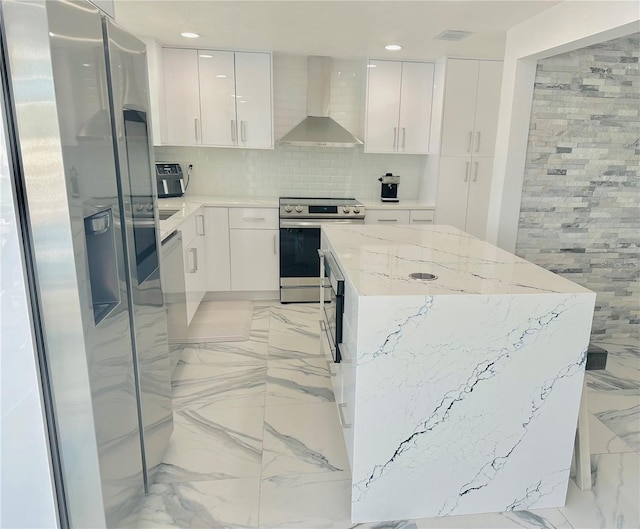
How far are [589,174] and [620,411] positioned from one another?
1642mm

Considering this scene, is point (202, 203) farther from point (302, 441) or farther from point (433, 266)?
point (433, 266)

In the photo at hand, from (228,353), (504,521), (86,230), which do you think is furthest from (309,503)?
(228,353)

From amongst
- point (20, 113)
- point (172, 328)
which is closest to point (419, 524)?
point (172, 328)

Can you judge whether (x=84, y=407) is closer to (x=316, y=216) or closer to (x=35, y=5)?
(x=35, y=5)

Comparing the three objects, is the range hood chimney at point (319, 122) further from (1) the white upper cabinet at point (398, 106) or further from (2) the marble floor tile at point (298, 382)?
(2) the marble floor tile at point (298, 382)

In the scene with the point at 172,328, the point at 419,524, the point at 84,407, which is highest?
the point at 84,407

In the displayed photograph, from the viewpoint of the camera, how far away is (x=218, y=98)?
13.2 ft

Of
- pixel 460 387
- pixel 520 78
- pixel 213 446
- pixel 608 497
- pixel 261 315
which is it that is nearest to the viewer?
pixel 460 387

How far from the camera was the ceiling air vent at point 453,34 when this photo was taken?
10.4 ft

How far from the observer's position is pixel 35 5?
1.04 metres

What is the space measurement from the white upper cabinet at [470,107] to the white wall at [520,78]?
853 mm

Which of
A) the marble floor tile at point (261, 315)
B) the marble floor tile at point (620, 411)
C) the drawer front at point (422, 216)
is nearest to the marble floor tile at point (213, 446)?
the marble floor tile at point (261, 315)

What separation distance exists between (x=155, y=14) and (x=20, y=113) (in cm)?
231

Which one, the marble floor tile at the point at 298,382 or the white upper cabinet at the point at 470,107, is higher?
the white upper cabinet at the point at 470,107
